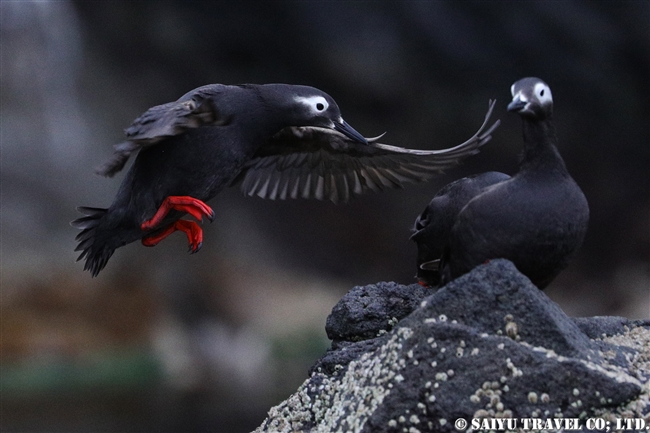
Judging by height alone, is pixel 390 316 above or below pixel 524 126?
below

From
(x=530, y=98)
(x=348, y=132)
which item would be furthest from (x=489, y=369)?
(x=348, y=132)

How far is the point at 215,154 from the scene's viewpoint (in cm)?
374

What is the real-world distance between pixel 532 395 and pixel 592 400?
8.0 inches

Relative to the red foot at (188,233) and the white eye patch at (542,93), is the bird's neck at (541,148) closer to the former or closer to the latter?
the white eye patch at (542,93)

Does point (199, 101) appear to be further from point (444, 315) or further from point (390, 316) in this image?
point (444, 315)

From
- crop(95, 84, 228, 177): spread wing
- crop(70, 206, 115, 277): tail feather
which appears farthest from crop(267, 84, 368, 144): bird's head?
crop(70, 206, 115, 277): tail feather

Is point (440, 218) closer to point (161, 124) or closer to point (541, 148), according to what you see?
point (541, 148)

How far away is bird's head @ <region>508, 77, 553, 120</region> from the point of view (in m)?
2.54

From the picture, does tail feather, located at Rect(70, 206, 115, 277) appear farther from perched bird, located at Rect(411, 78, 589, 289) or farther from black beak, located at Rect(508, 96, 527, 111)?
black beak, located at Rect(508, 96, 527, 111)

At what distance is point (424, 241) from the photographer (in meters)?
3.38

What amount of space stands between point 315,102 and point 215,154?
2.05 ft

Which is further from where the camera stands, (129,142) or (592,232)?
(592,232)

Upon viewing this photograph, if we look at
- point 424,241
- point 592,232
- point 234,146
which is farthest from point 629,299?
point 234,146

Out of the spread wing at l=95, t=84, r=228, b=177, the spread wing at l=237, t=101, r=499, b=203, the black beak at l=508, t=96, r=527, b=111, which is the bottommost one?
the black beak at l=508, t=96, r=527, b=111
